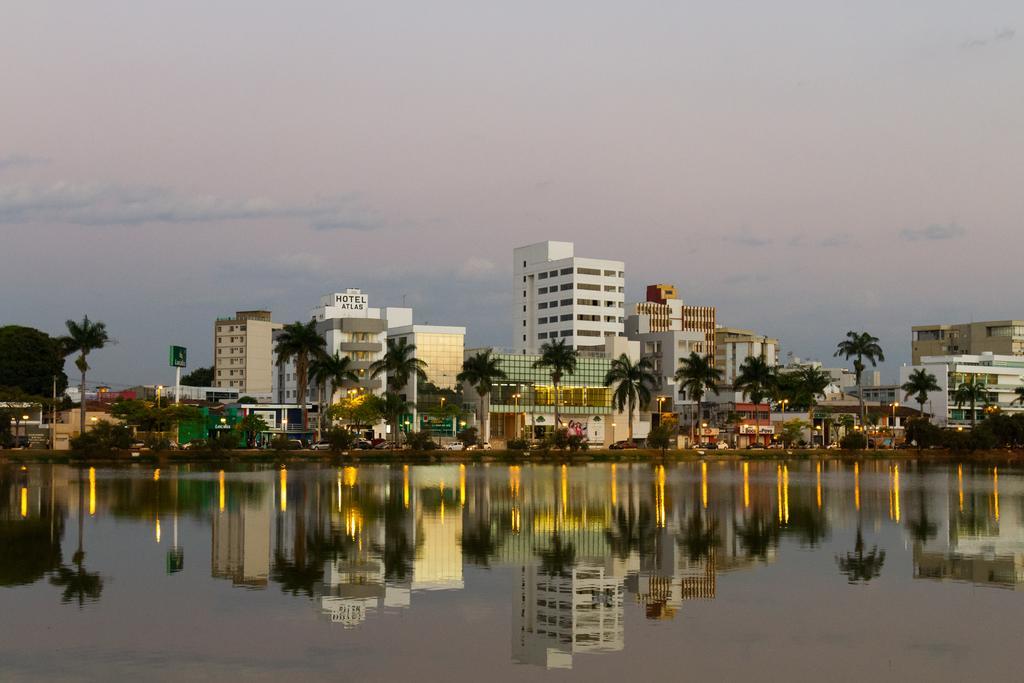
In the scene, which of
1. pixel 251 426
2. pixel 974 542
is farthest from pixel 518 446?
pixel 974 542

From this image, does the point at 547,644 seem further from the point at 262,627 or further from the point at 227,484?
the point at 227,484

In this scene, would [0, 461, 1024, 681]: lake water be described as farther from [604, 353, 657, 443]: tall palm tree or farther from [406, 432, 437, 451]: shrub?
[604, 353, 657, 443]: tall palm tree

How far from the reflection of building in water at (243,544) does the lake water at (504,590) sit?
0.15 metres

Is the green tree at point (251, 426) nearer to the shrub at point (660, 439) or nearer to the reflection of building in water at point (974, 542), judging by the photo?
the shrub at point (660, 439)

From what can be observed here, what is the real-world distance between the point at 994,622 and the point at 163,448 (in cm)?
11395

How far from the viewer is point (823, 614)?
2706 cm

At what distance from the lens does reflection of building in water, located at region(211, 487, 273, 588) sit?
32.6 metres

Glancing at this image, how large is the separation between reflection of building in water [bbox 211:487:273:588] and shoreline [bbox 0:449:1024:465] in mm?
65424

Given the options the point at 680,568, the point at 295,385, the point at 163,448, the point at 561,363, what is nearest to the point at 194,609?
the point at 680,568

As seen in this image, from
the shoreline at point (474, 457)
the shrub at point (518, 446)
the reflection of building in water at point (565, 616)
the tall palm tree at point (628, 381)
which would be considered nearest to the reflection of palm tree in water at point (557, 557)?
the reflection of building in water at point (565, 616)

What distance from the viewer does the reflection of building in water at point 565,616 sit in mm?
22812

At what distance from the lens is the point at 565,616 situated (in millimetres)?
26250

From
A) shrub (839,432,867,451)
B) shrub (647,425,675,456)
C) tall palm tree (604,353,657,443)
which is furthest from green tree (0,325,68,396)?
shrub (839,432,867,451)

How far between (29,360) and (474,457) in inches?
3014
